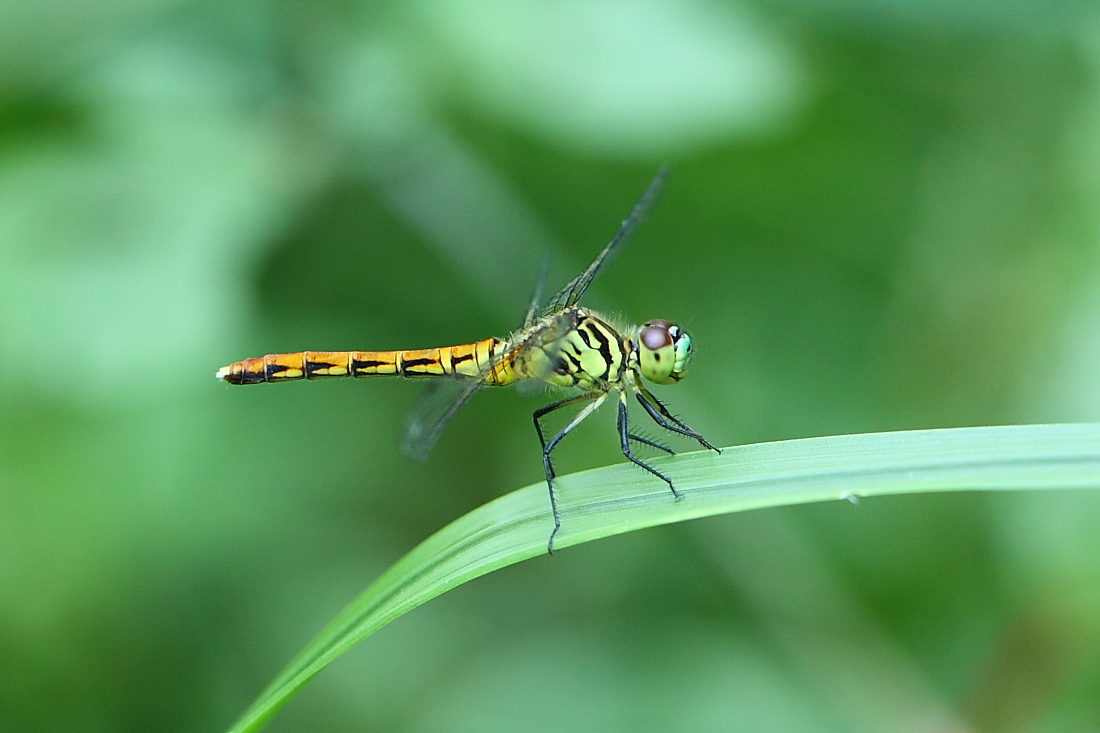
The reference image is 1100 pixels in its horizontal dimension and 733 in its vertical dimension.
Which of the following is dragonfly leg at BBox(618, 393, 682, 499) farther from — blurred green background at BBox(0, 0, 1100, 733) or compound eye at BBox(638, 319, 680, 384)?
blurred green background at BBox(0, 0, 1100, 733)

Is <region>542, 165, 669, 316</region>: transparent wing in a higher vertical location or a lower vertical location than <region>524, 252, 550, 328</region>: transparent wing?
higher

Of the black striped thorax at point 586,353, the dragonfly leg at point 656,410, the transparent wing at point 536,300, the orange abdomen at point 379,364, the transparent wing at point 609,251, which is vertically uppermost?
the transparent wing at point 609,251

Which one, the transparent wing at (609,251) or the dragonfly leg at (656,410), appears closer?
the dragonfly leg at (656,410)

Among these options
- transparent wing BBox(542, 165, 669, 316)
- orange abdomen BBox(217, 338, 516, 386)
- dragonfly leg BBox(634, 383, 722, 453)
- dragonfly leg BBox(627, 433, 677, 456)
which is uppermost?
transparent wing BBox(542, 165, 669, 316)

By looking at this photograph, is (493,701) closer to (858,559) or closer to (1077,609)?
(858,559)

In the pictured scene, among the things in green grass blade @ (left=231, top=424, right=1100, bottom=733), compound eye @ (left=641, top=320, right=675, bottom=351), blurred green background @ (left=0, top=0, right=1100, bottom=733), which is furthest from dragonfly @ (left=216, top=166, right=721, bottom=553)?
green grass blade @ (left=231, top=424, right=1100, bottom=733)

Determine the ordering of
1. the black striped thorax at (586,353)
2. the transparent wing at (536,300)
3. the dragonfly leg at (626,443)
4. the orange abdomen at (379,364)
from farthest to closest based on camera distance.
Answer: the orange abdomen at (379,364) → the transparent wing at (536,300) → the black striped thorax at (586,353) → the dragonfly leg at (626,443)

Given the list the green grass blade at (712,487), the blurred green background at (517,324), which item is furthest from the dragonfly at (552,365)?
the green grass blade at (712,487)

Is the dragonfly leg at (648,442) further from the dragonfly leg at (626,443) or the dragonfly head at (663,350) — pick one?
the dragonfly head at (663,350)

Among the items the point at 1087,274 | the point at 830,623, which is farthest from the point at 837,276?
the point at 830,623
